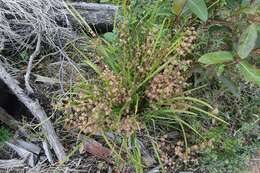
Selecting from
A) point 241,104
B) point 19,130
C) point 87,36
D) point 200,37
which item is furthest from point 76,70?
point 241,104

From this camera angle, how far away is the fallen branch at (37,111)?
2.61 m

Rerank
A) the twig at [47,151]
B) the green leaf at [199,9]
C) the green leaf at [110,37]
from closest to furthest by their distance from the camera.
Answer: the green leaf at [199,9]
the twig at [47,151]
the green leaf at [110,37]

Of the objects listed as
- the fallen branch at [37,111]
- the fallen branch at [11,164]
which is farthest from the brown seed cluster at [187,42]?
the fallen branch at [11,164]

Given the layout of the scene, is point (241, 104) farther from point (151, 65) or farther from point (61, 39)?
point (61, 39)

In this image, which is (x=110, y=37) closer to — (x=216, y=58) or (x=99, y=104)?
(x=99, y=104)

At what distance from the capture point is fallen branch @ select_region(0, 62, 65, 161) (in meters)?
2.61

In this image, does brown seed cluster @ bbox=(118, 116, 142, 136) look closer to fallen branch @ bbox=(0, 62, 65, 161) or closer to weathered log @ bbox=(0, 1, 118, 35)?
fallen branch @ bbox=(0, 62, 65, 161)

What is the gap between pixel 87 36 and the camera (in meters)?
3.03

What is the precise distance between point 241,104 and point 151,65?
0.76m

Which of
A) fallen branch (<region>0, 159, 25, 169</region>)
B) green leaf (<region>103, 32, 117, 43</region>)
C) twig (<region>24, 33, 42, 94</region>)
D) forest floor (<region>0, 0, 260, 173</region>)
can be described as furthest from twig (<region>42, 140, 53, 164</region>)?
green leaf (<region>103, 32, 117, 43</region>)

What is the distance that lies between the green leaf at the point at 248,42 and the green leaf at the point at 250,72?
9cm

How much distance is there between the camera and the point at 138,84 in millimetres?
2623

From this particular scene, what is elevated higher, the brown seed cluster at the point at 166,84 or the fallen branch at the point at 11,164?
the brown seed cluster at the point at 166,84

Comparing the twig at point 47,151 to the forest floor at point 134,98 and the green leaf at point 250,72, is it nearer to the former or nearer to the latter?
the forest floor at point 134,98
